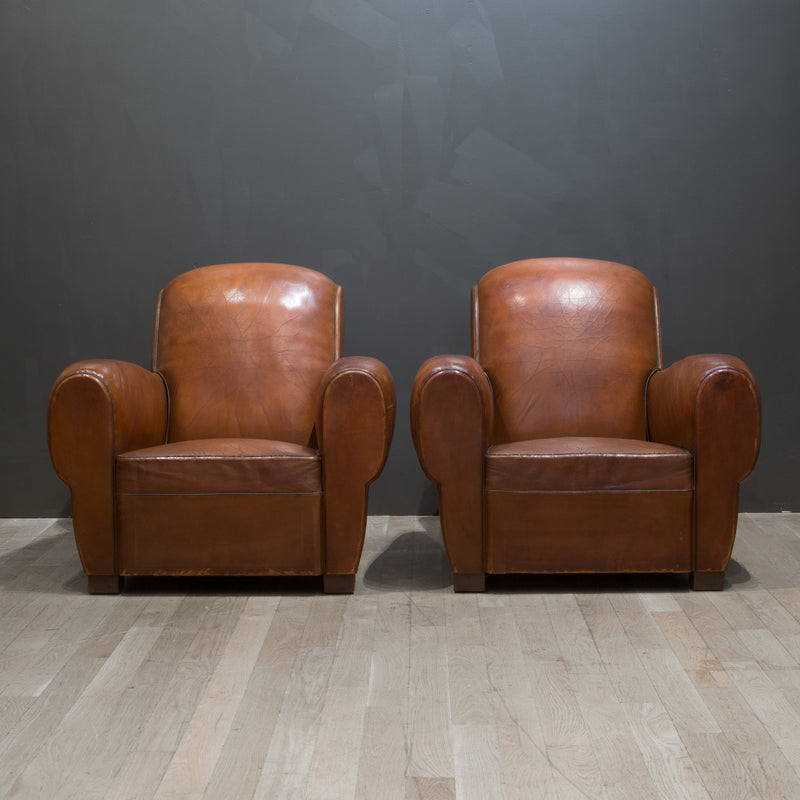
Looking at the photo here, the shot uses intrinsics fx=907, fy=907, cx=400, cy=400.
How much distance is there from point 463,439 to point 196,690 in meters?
1.05

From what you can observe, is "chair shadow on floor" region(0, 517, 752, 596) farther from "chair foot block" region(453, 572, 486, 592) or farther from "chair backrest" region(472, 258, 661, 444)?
"chair backrest" region(472, 258, 661, 444)

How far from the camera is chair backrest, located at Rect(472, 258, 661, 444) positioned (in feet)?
10.3

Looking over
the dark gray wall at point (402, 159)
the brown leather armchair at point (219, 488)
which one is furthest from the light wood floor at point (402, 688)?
the dark gray wall at point (402, 159)

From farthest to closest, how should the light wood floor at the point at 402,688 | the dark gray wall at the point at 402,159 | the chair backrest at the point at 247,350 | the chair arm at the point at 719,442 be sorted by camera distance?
the dark gray wall at the point at 402,159 → the chair backrest at the point at 247,350 → the chair arm at the point at 719,442 → the light wood floor at the point at 402,688

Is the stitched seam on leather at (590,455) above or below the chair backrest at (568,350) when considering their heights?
below

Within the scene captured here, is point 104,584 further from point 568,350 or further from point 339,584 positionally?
point 568,350

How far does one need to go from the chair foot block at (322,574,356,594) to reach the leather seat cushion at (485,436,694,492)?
0.54 m

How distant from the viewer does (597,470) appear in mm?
2623

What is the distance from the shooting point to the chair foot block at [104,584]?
2.68 metres

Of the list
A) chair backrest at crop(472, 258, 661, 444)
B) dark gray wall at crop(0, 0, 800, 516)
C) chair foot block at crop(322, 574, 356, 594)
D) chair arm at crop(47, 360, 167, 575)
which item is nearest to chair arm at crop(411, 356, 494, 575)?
chair foot block at crop(322, 574, 356, 594)

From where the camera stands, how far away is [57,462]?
263cm

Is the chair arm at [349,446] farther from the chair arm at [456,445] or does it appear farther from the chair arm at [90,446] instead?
the chair arm at [90,446]

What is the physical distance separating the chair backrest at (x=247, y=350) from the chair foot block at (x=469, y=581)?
0.76 metres

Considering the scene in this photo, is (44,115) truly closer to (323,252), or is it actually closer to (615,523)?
(323,252)
